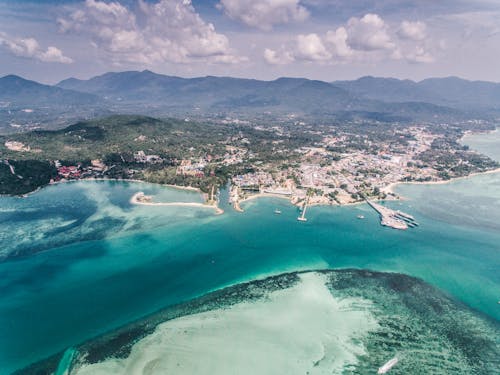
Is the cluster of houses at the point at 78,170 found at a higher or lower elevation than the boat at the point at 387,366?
higher

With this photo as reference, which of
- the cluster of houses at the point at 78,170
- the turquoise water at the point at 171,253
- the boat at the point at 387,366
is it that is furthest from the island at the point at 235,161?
the boat at the point at 387,366

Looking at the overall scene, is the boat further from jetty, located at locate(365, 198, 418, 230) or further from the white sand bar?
jetty, located at locate(365, 198, 418, 230)

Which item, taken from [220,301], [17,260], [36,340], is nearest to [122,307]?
[36,340]

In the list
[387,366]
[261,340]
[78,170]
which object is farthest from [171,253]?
[78,170]

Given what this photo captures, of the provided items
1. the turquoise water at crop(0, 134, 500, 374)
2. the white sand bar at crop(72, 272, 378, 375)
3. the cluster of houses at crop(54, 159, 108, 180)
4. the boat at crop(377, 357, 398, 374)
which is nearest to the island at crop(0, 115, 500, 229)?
the cluster of houses at crop(54, 159, 108, 180)

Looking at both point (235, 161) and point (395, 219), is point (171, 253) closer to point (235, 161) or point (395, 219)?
point (395, 219)

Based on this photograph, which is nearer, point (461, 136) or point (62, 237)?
point (62, 237)

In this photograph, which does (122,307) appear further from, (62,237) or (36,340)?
(62,237)

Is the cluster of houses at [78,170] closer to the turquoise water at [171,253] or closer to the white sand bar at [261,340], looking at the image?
the turquoise water at [171,253]
